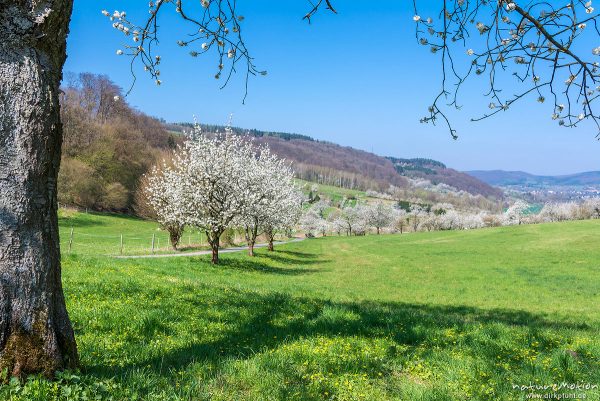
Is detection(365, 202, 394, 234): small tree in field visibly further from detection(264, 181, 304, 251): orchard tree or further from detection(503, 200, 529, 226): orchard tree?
detection(264, 181, 304, 251): orchard tree

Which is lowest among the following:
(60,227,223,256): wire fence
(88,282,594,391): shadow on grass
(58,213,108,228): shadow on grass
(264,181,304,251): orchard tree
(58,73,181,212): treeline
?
(60,227,223,256): wire fence

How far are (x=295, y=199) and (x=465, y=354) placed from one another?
129 feet

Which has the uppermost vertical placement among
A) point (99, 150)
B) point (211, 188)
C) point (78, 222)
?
point (99, 150)

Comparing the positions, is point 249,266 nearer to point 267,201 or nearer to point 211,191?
point 267,201

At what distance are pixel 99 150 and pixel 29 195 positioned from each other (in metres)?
72.5

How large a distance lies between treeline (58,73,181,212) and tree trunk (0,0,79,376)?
59468 millimetres

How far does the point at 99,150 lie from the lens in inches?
2699

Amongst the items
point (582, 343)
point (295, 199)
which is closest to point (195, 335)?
point (582, 343)

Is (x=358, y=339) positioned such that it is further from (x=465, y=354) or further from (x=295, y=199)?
(x=295, y=199)

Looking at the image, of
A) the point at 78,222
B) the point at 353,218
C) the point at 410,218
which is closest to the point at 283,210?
the point at 78,222

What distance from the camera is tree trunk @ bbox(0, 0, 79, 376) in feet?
11.7

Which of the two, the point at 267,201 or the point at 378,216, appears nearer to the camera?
the point at 267,201

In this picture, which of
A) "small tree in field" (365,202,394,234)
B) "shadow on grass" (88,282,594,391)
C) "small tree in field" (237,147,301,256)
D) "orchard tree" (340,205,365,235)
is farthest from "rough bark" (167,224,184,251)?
"small tree in field" (365,202,394,234)

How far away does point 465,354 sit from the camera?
596 centimetres
